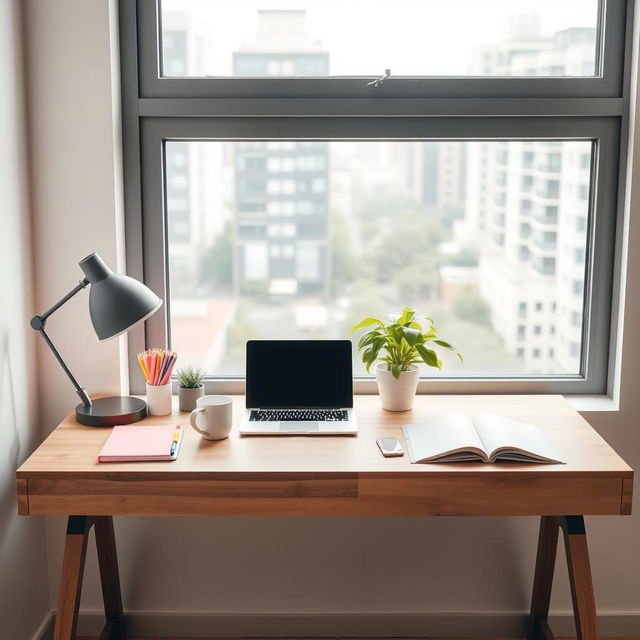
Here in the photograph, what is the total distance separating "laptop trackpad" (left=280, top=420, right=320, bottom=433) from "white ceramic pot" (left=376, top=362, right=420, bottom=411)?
236 millimetres

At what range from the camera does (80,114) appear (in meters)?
2.08

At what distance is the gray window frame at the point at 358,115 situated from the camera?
2.17 m

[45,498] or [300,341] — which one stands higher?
[300,341]

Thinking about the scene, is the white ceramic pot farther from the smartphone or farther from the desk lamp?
the desk lamp

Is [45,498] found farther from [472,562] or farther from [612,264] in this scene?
[612,264]

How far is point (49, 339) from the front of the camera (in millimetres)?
1975

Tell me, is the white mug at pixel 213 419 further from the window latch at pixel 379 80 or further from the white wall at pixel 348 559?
the window latch at pixel 379 80

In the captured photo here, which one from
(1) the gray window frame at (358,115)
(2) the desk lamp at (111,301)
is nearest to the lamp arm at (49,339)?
(2) the desk lamp at (111,301)

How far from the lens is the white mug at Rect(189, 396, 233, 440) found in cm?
183

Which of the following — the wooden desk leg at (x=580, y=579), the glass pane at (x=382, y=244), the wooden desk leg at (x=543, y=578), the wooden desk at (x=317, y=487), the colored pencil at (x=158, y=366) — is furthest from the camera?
the glass pane at (x=382, y=244)

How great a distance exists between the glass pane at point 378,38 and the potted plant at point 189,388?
867mm

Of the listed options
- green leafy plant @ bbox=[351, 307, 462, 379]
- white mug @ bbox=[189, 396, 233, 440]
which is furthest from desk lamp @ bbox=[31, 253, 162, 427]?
green leafy plant @ bbox=[351, 307, 462, 379]

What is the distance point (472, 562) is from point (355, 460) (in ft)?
2.60

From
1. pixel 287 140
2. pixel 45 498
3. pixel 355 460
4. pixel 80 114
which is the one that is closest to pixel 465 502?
pixel 355 460
